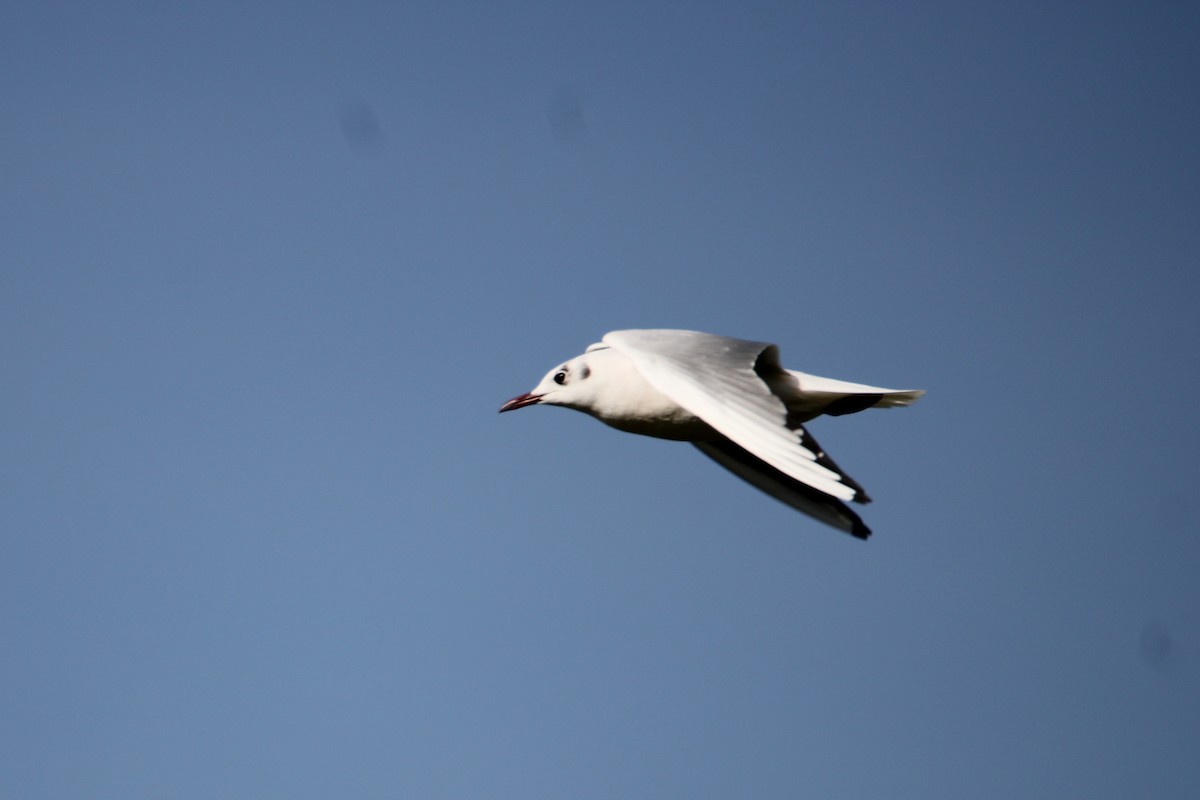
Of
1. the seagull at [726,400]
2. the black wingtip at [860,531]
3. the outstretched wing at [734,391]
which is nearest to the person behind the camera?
the outstretched wing at [734,391]

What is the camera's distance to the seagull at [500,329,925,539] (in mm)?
6047

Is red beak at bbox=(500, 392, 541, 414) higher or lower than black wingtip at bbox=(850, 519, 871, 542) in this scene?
higher

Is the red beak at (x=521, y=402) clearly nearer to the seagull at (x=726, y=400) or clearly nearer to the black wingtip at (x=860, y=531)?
the seagull at (x=726, y=400)

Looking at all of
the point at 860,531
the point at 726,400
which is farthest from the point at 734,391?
the point at 860,531

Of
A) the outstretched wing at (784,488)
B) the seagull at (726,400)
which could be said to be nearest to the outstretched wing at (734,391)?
the seagull at (726,400)

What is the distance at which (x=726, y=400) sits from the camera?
6.24 meters

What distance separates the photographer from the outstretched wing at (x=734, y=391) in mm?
5828

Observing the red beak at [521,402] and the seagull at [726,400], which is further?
the red beak at [521,402]

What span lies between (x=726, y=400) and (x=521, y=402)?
2263 mm

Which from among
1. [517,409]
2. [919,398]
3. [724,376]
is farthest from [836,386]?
[517,409]

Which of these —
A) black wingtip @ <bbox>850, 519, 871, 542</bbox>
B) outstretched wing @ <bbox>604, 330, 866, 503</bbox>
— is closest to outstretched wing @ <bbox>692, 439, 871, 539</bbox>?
black wingtip @ <bbox>850, 519, 871, 542</bbox>

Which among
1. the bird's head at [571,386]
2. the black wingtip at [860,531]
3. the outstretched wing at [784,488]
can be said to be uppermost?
the bird's head at [571,386]

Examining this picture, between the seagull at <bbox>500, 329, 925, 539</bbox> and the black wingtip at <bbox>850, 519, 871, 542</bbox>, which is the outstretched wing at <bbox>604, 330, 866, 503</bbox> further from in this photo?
the black wingtip at <bbox>850, 519, 871, 542</bbox>

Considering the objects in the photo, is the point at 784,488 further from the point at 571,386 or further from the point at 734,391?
the point at 734,391
